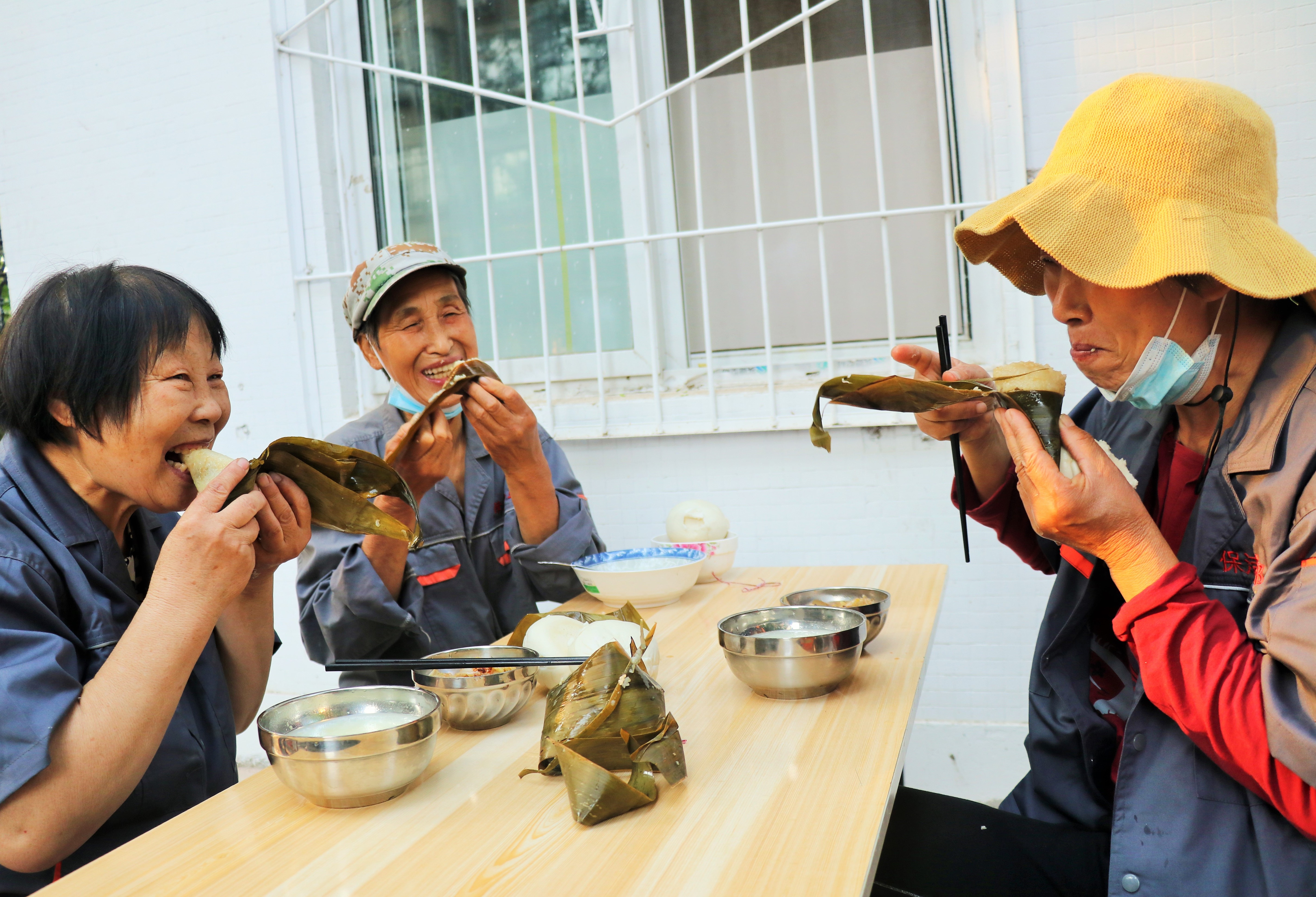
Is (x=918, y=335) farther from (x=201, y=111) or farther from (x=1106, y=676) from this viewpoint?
(x=201, y=111)

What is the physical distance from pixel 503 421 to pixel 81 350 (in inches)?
34.9

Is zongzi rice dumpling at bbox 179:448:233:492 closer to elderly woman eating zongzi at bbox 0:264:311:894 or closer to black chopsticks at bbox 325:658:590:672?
elderly woman eating zongzi at bbox 0:264:311:894

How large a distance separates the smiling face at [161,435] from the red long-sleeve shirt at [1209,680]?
154 cm

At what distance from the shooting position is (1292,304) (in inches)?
57.6

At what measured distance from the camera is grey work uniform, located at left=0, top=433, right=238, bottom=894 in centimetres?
122

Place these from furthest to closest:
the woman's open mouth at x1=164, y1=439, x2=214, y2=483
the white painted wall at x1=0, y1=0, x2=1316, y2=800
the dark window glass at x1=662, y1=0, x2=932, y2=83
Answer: the dark window glass at x1=662, y1=0, x2=932, y2=83, the white painted wall at x1=0, y1=0, x2=1316, y2=800, the woman's open mouth at x1=164, y1=439, x2=214, y2=483

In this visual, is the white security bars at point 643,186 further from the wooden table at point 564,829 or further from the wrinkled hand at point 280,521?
the wooden table at point 564,829

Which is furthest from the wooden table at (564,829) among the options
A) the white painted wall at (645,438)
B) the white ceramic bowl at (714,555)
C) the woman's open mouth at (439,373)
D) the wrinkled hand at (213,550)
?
the white painted wall at (645,438)

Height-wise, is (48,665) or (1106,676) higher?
(48,665)

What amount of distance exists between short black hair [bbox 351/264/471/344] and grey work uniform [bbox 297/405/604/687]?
0.71 ft

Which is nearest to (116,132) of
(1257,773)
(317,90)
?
(317,90)

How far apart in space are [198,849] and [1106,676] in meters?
1.56

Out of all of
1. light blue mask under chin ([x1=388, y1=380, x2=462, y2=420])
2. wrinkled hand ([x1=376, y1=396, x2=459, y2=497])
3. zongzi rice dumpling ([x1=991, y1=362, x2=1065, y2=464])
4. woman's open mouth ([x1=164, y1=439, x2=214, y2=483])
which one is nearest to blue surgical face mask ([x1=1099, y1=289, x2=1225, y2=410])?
zongzi rice dumpling ([x1=991, y1=362, x2=1065, y2=464])

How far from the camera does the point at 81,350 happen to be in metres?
1.49
